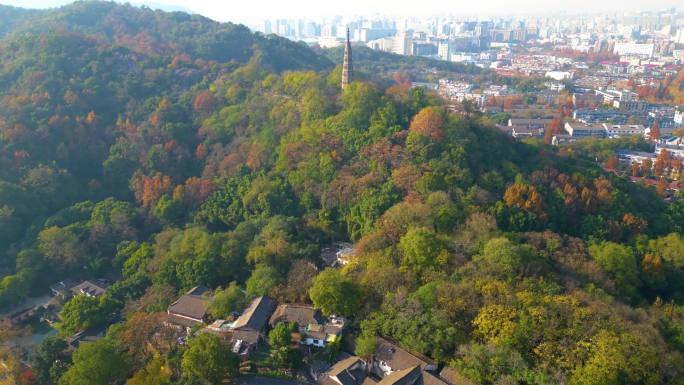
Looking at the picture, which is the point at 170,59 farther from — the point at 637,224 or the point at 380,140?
the point at 637,224

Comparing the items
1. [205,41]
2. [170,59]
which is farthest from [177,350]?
[205,41]

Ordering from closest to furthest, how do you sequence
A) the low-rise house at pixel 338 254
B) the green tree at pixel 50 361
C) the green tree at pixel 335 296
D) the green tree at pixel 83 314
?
the green tree at pixel 50 361, the green tree at pixel 335 296, the green tree at pixel 83 314, the low-rise house at pixel 338 254

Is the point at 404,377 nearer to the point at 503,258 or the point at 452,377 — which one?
the point at 452,377

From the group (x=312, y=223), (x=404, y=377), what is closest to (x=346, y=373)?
(x=404, y=377)

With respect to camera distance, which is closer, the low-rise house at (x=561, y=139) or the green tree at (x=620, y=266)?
the green tree at (x=620, y=266)

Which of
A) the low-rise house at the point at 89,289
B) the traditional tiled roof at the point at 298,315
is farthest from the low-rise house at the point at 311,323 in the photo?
the low-rise house at the point at 89,289

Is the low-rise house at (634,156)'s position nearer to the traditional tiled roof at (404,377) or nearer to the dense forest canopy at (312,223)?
the dense forest canopy at (312,223)
